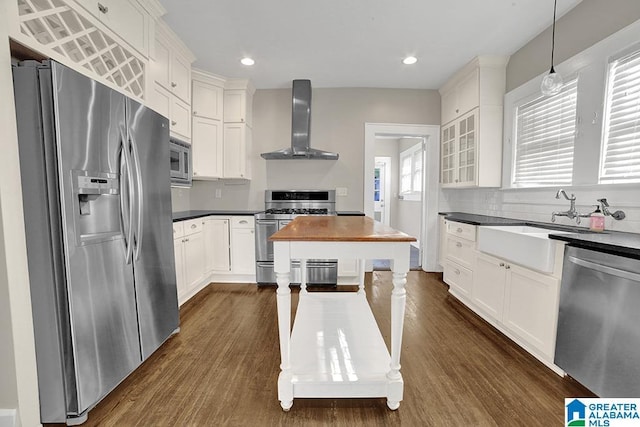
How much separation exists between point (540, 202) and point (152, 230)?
3303mm

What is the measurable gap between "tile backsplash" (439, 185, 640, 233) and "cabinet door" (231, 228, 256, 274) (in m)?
2.78

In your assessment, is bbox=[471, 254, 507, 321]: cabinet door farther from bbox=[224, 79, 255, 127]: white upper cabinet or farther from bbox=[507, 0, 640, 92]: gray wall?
bbox=[224, 79, 255, 127]: white upper cabinet

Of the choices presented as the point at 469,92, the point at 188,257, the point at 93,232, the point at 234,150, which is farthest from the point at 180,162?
the point at 469,92

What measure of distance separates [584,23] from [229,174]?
12.3ft

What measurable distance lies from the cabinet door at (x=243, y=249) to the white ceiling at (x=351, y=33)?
2023mm

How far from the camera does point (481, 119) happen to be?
3.12 m

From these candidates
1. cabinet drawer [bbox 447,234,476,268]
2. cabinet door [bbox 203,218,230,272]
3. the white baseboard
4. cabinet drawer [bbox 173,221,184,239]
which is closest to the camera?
the white baseboard

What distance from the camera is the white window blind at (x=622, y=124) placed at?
1.81 metres

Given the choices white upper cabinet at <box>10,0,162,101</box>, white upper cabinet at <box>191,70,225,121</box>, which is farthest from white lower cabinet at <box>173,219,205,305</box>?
white upper cabinet at <box>191,70,225,121</box>

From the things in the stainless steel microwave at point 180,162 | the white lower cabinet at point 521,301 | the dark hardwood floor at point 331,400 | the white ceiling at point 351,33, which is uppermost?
the white ceiling at point 351,33

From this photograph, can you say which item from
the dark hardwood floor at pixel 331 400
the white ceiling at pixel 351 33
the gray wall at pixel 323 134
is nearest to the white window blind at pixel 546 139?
the white ceiling at pixel 351 33

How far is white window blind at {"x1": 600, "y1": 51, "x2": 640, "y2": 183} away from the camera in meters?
1.81

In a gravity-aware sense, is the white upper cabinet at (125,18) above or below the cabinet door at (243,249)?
above

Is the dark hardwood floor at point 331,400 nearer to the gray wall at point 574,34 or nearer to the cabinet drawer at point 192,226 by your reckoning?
the cabinet drawer at point 192,226
